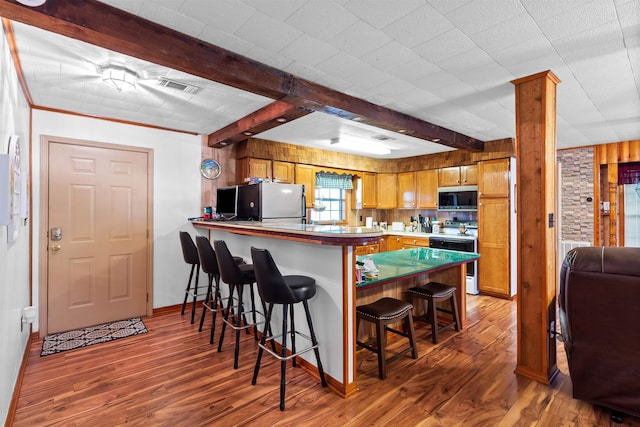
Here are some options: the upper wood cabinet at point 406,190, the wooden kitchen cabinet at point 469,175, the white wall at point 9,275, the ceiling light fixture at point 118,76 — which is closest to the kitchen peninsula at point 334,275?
the ceiling light fixture at point 118,76

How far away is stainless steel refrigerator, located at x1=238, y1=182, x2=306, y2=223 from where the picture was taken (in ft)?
12.3

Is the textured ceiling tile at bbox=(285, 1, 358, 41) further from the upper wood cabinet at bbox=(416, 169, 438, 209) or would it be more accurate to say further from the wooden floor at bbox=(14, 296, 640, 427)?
the upper wood cabinet at bbox=(416, 169, 438, 209)

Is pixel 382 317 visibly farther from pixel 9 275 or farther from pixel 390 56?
pixel 9 275

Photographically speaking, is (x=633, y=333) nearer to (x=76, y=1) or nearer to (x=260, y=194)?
(x=260, y=194)

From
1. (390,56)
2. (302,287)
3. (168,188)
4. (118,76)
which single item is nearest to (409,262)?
(302,287)

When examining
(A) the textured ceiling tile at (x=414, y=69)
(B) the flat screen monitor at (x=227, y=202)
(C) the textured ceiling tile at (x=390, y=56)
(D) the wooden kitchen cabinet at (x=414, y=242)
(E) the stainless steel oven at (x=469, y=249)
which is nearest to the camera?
(C) the textured ceiling tile at (x=390, y=56)

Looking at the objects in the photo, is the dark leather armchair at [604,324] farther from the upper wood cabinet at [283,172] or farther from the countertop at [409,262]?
the upper wood cabinet at [283,172]

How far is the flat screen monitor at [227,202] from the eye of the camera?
4.04m

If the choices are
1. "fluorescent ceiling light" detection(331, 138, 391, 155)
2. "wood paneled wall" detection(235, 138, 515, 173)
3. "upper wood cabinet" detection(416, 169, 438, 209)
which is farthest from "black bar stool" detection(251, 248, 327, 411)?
"upper wood cabinet" detection(416, 169, 438, 209)

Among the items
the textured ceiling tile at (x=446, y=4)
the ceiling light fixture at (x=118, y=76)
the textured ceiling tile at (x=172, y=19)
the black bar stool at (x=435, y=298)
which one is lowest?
the black bar stool at (x=435, y=298)

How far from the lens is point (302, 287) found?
7.42 ft

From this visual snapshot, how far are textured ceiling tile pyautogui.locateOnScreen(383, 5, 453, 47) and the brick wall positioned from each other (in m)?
4.86

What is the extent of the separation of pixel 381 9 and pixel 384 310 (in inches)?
81.5

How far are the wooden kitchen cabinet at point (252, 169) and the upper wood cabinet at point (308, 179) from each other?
58 cm
